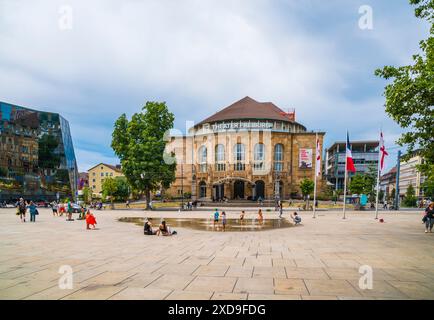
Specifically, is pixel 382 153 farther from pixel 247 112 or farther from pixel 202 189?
pixel 202 189

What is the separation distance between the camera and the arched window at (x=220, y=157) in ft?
249

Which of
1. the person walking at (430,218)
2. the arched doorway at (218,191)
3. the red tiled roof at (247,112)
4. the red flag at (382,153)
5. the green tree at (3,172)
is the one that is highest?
the red tiled roof at (247,112)

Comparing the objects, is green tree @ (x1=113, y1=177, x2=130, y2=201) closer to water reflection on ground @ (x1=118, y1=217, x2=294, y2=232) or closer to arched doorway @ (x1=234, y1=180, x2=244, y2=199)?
arched doorway @ (x1=234, y1=180, x2=244, y2=199)

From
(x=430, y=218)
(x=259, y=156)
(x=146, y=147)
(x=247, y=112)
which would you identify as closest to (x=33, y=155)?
(x=146, y=147)

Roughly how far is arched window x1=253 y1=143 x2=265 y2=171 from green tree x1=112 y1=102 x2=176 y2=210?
33.3 meters

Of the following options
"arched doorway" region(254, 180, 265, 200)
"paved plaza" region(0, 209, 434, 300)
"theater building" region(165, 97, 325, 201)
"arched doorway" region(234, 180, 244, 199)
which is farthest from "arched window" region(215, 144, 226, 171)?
"paved plaza" region(0, 209, 434, 300)

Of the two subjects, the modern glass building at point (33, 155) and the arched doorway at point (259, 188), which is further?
the arched doorway at point (259, 188)

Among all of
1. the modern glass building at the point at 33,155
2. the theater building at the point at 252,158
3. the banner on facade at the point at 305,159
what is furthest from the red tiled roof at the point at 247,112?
the modern glass building at the point at 33,155

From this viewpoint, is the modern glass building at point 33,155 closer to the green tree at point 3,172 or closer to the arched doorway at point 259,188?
the green tree at point 3,172

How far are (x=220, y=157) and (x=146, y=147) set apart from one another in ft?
119

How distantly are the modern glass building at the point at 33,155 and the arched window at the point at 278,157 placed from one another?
5412cm

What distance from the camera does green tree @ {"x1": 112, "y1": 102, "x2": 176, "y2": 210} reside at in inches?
1677

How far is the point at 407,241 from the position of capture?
14.2 metres
